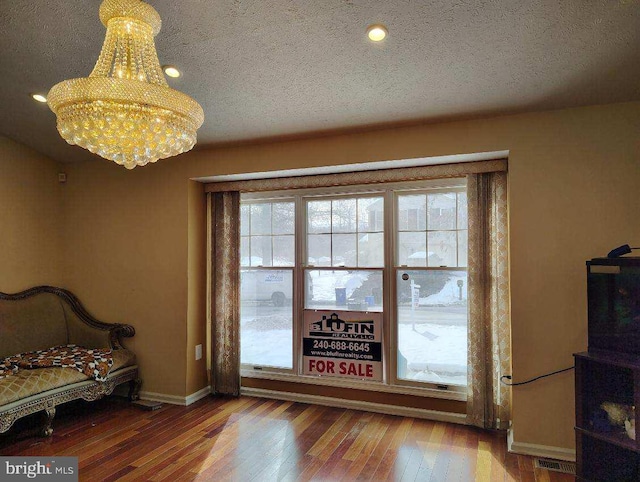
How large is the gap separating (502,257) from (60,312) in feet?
14.6

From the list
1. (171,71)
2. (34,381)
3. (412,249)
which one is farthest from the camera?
(412,249)

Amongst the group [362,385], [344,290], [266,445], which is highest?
[344,290]

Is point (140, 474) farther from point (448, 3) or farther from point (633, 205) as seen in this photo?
point (633, 205)

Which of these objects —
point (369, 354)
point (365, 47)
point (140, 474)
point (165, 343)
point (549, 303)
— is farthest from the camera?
point (165, 343)

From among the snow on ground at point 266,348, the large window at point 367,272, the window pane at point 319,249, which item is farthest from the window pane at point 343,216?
the snow on ground at point 266,348

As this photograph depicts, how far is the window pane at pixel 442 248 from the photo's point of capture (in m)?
3.63

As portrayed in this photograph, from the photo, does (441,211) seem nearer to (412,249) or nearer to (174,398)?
(412,249)

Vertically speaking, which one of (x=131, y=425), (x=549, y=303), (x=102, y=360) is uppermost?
(x=549, y=303)

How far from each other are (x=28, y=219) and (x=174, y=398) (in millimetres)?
2413

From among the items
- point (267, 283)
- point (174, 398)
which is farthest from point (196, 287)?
point (174, 398)

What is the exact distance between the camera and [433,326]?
3680mm

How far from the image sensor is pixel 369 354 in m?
3.87

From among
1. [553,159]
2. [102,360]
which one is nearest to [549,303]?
[553,159]

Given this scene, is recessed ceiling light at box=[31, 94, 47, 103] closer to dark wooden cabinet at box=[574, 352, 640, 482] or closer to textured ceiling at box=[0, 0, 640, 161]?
textured ceiling at box=[0, 0, 640, 161]
